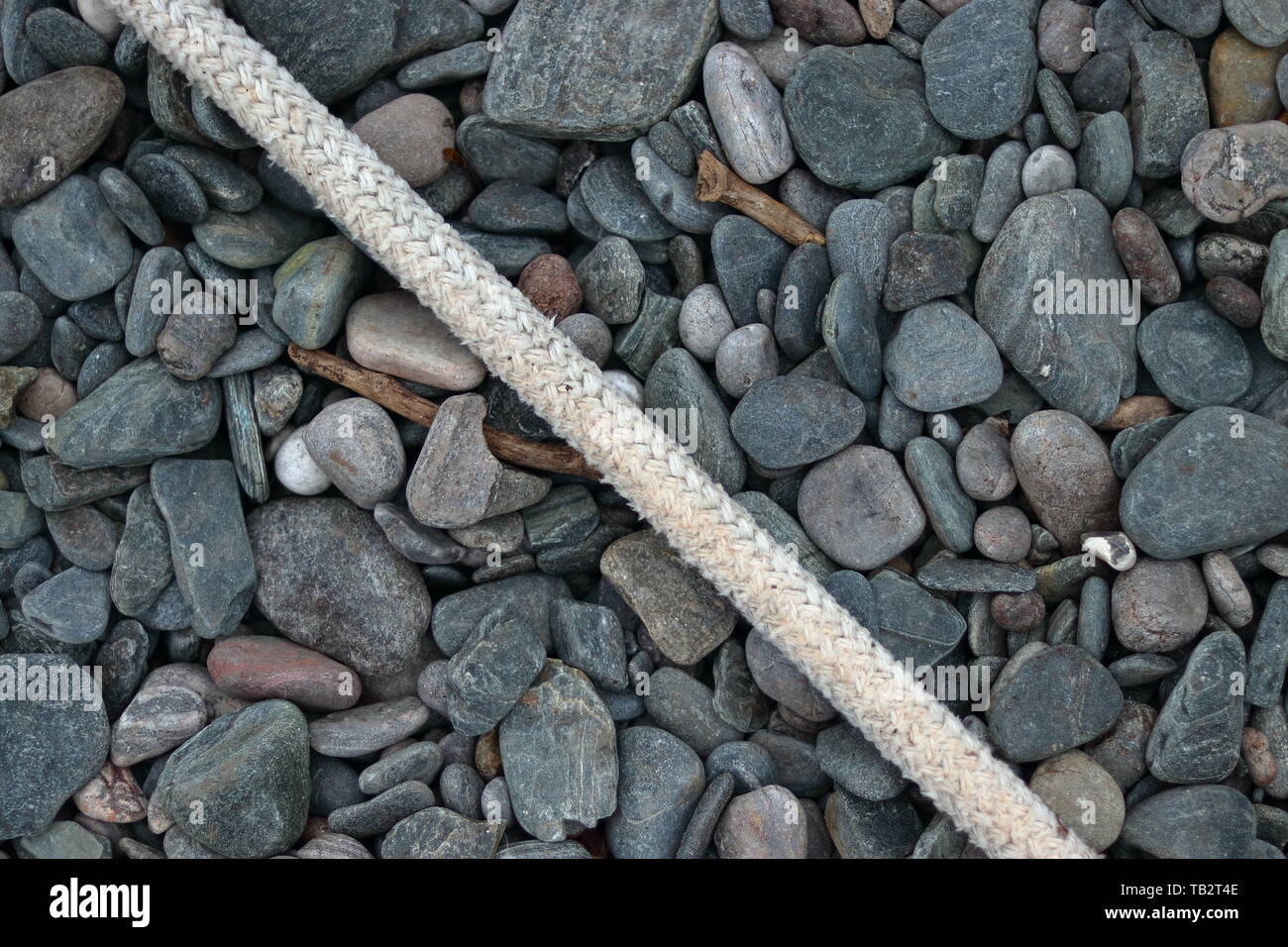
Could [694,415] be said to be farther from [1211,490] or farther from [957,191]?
[1211,490]

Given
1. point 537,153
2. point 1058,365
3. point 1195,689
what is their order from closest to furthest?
point 1195,689, point 1058,365, point 537,153

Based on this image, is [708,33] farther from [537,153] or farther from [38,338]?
[38,338]

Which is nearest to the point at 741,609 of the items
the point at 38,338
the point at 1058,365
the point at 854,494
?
the point at 854,494

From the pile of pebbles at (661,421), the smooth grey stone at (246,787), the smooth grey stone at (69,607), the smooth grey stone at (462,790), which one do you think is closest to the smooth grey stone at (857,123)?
the pile of pebbles at (661,421)

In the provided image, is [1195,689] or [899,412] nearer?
[1195,689]

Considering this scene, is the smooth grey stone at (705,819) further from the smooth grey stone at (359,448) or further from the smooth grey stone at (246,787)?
the smooth grey stone at (359,448)

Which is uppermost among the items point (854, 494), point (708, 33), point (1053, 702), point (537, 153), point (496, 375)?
point (708, 33)

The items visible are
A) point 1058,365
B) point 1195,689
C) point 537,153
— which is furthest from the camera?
point 537,153
